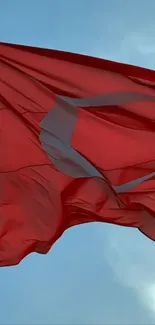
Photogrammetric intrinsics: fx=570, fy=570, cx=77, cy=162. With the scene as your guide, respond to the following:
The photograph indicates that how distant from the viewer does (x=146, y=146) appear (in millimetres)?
8617

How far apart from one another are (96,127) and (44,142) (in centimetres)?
85

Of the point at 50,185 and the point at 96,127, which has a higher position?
the point at 96,127

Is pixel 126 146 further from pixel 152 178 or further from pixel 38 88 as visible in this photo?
pixel 38 88

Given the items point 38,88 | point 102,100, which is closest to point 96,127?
point 102,100

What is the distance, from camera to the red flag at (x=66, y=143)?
8.55m

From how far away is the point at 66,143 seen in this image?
351 inches

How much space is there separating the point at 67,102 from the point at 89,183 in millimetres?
1379

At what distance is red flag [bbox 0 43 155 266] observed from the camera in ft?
28.1

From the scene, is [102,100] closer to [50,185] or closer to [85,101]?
[85,101]

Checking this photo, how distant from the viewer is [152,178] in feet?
28.2

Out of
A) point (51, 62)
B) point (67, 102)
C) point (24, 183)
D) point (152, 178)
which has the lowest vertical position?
point (24, 183)

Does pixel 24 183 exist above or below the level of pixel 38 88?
below

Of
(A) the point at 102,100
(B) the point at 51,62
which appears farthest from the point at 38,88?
(A) the point at 102,100

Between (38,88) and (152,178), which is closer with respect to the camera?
(152,178)
